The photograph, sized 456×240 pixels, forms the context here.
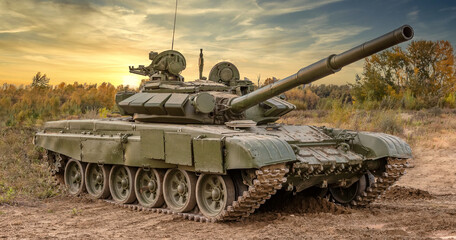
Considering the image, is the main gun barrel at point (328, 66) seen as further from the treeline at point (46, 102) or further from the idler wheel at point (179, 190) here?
the treeline at point (46, 102)

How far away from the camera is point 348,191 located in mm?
11398

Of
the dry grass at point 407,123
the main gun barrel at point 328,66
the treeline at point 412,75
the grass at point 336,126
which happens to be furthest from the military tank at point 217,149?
the treeline at point 412,75

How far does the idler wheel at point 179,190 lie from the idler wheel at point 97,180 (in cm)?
217

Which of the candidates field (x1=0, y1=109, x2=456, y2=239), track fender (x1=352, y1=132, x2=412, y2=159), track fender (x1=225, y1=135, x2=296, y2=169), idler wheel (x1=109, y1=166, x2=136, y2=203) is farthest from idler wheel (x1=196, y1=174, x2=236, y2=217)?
track fender (x1=352, y1=132, x2=412, y2=159)

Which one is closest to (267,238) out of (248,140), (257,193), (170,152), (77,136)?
(257,193)

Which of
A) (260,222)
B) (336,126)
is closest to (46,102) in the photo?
(336,126)

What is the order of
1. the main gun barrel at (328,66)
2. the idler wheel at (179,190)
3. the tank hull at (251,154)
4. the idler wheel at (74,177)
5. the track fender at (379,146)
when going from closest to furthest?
1. the main gun barrel at (328,66)
2. the tank hull at (251,154)
3. the idler wheel at (179,190)
4. the track fender at (379,146)
5. the idler wheel at (74,177)

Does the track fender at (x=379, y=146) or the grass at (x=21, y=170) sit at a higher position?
the track fender at (x=379, y=146)

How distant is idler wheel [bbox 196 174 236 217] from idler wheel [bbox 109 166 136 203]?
220 cm

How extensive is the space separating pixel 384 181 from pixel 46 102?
16369 mm

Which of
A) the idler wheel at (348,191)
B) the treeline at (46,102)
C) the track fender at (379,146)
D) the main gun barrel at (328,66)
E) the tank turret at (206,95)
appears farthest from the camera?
the treeline at (46,102)

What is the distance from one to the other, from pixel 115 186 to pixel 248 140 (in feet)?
15.1

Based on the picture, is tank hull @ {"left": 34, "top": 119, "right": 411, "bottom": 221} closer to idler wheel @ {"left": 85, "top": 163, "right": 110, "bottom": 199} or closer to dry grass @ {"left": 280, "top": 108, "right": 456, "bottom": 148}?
idler wheel @ {"left": 85, "top": 163, "right": 110, "bottom": 199}

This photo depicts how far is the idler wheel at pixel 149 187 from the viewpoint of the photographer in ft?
34.9
